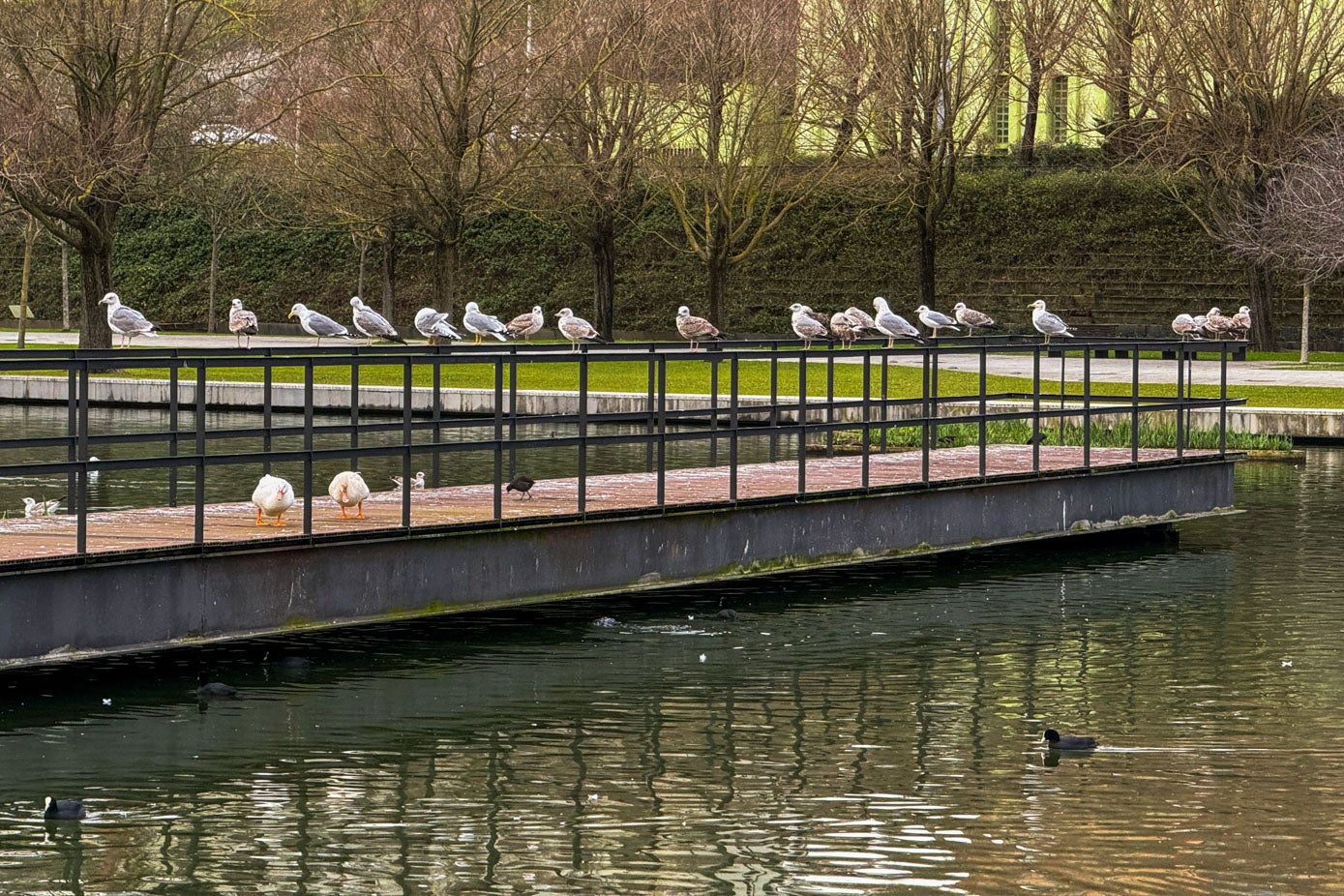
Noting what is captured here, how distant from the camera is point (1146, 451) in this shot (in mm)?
22375

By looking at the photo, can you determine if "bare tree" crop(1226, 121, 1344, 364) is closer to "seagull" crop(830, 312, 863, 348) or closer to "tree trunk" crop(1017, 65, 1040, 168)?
"seagull" crop(830, 312, 863, 348)

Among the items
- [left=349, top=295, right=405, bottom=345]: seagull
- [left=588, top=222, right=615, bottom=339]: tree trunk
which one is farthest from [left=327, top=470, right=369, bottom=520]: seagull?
[left=588, top=222, right=615, bottom=339]: tree trunk

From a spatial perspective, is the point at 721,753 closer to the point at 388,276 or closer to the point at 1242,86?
the point at 1242,86

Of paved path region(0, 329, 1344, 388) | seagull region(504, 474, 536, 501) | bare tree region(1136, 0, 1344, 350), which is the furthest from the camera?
bare tree region(1136, 0, 1344, 350)

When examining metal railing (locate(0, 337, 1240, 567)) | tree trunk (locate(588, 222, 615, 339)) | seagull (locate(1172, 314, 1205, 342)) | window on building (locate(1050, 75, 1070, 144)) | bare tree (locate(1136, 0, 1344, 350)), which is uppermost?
window on building (locate(1050, 75, 1070, 144))

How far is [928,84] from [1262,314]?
10.00 meters

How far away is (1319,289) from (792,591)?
130 ft

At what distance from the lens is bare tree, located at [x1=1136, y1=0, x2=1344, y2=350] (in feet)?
157

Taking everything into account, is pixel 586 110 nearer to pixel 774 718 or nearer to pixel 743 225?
pixel 743 225

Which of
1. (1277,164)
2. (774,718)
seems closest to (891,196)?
(1277,164)

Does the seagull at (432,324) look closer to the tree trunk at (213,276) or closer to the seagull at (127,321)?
the seagull at (127,321)

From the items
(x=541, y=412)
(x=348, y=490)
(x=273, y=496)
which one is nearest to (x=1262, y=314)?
(x=541, y=412)

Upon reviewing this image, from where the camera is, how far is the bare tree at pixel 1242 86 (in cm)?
4772

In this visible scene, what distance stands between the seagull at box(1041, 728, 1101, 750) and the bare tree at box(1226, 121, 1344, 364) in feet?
105
